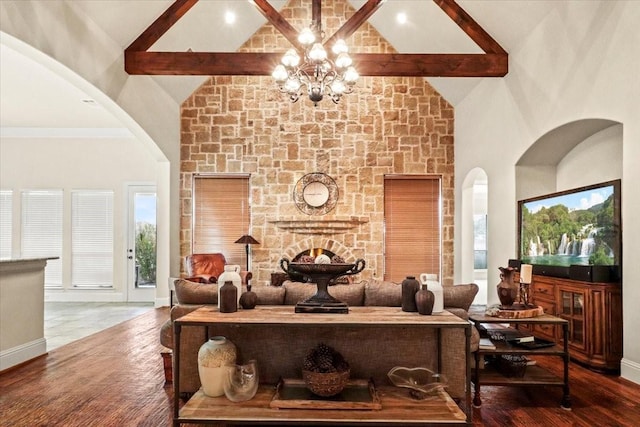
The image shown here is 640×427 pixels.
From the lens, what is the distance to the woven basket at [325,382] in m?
2.81

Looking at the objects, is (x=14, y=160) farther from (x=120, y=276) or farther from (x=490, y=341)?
(x=490, y=341)

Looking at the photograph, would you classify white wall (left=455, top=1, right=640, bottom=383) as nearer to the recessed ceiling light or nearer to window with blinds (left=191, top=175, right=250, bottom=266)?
window with blinds (left=191, top=175, right=250, bottom=266)

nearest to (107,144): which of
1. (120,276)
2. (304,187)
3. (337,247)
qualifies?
(120,276)

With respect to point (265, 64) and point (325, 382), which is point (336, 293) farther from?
point (265, 64)

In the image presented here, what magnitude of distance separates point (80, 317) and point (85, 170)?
3.11 meters

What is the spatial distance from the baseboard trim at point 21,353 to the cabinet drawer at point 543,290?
5271 millimetres

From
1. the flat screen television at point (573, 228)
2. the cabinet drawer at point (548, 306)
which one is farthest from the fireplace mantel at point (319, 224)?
the cabinet drawer at point (548, 306)

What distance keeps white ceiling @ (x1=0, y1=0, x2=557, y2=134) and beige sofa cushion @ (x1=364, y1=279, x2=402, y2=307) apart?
389cm

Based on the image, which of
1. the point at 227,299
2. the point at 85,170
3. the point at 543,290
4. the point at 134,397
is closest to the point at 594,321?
the point at 543,290

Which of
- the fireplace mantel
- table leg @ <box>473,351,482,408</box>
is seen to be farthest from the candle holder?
the fireplace mantel

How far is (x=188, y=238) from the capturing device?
841 cm

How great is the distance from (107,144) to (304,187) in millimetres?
3934

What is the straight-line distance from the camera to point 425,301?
A: 113 inches

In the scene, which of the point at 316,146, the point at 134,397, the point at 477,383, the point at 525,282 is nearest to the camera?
the point at 477,383
